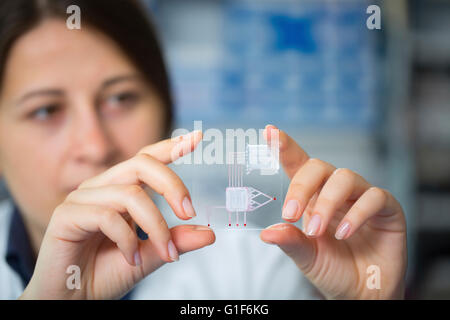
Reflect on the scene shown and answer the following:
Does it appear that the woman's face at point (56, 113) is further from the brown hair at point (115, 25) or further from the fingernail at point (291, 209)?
the fingernail at point (291, 209)

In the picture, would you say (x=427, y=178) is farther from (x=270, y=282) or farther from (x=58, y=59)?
(x=58, y=59)

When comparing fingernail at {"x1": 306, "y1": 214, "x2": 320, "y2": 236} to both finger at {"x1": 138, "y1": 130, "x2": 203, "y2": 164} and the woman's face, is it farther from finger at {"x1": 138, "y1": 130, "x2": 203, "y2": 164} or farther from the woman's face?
the woman's face

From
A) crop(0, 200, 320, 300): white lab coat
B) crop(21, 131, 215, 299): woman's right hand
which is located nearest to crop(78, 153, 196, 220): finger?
crop(21, 131, 215, 299): woman's right hand

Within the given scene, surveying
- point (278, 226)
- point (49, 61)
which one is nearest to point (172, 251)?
point (278, 226)

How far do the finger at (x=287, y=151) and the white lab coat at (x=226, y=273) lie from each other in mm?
248

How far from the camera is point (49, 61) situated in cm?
53

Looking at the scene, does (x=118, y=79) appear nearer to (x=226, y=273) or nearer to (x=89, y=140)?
(x=89, y=140)

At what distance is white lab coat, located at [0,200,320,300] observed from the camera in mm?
656

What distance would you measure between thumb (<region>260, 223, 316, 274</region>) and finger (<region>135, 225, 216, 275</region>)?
0.23 ft

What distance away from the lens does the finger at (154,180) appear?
1.25ft

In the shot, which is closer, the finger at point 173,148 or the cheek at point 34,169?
the finger at point 173,148

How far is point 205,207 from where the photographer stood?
1.49 feet

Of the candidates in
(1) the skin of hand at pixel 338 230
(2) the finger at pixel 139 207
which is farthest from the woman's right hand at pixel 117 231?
(1) the skin of hand at pixel 338 230

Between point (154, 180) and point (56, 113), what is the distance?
0.23m
